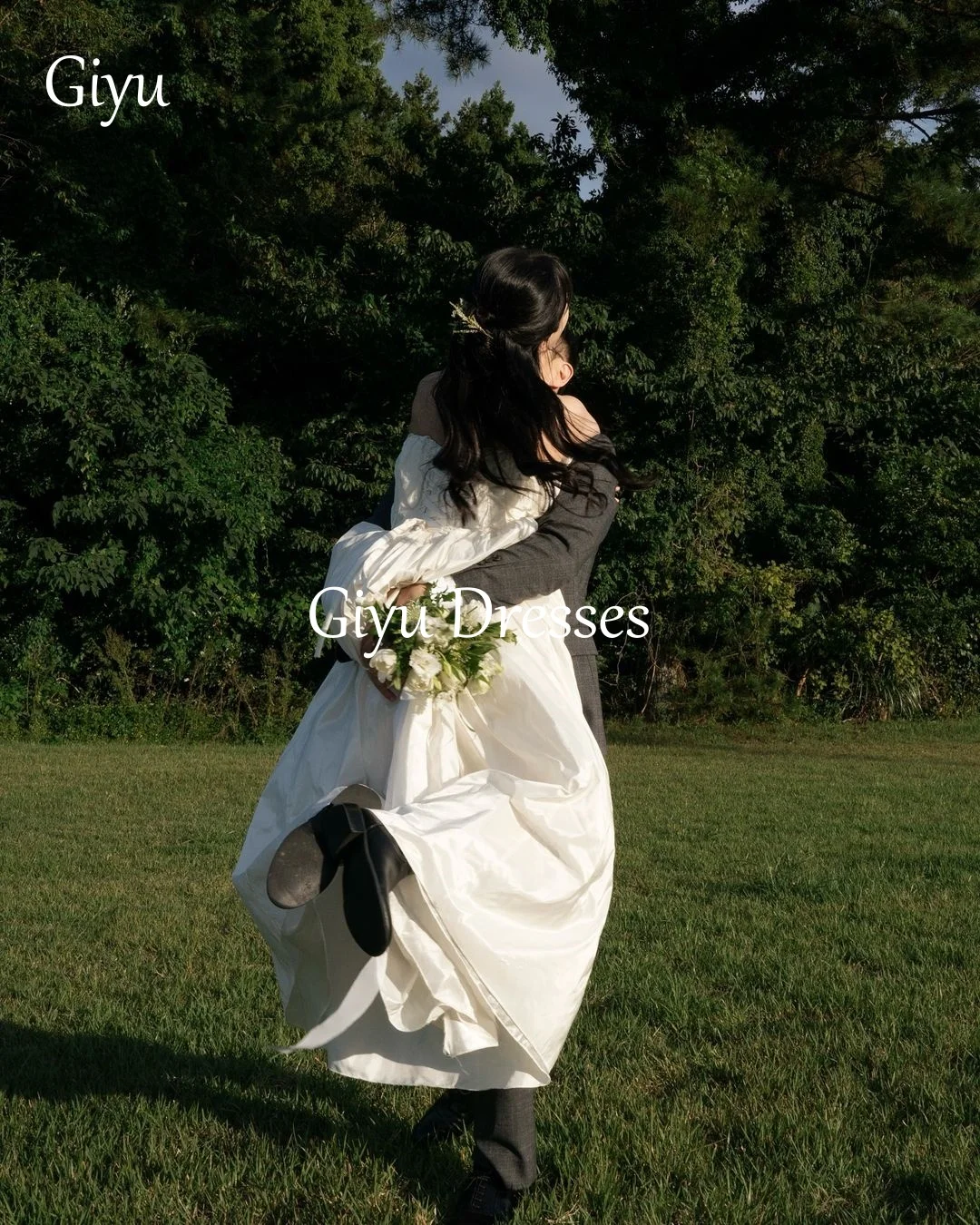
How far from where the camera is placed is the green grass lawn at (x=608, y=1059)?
9.73 feet

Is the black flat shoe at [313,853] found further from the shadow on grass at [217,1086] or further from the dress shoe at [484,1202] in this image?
the shadow on grass at [217,1086]

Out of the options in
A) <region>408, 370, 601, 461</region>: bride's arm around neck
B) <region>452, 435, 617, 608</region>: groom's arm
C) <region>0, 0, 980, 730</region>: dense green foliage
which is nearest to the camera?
<region>452, 435, 617, 608</region>: groom's arm

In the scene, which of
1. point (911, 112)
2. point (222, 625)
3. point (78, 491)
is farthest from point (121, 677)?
point (911, 112)

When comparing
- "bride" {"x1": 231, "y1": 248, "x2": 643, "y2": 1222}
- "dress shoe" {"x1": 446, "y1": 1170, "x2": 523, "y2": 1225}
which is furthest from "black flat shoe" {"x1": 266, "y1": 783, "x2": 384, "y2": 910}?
"dress shoe" {"x1": 446, "y1": 1170, "x2": 523, "y2": 1225}

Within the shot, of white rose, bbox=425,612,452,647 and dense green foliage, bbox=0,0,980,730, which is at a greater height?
dense green foliage, bbox=0,0,980,730

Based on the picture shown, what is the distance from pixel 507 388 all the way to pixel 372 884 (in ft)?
4.16

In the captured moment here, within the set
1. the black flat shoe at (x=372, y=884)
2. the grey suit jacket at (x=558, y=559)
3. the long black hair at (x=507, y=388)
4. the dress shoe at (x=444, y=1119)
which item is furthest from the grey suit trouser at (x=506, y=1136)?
the long black hair at (x=507, y=388)

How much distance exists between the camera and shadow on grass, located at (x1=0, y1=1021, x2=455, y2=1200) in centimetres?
334

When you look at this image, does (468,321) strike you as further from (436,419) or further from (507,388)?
(436,419)

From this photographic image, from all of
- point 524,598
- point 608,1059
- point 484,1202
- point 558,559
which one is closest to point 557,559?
point 558,559

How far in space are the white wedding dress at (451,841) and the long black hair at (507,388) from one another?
0.23 feet

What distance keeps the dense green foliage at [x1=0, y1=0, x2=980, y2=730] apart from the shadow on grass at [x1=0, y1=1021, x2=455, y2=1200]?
36.5 feet

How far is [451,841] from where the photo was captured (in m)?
2.58

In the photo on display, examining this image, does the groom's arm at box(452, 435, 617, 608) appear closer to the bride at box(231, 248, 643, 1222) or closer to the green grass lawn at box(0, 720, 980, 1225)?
the bride at box(231, 248, 643, 1222)
